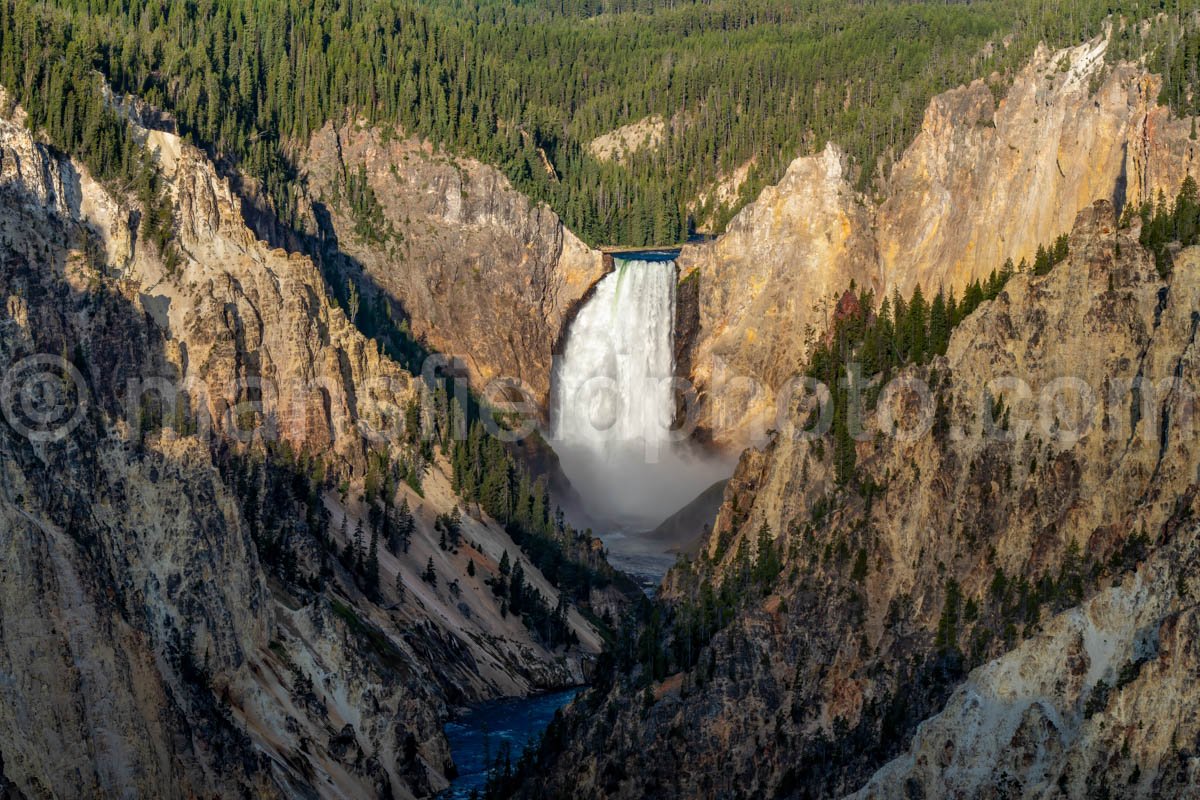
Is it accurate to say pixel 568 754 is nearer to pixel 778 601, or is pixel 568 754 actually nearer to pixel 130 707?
pixel 778 601

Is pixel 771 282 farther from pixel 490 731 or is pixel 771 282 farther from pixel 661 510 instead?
pixel 490 731

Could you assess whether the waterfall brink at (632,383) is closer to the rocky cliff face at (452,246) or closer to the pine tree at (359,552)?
the rocky cliff face at (452,246)

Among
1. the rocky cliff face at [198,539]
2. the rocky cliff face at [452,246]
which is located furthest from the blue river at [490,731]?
the rocky cliff face at [452,246]

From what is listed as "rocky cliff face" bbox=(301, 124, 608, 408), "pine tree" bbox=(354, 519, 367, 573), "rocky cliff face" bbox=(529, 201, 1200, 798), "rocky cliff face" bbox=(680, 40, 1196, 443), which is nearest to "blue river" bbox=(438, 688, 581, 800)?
"pine tree" bbox=(354, 519, 367, 573)

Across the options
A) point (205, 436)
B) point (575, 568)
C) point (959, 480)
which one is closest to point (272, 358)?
point (205, 436)

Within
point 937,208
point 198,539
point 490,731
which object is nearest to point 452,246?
point 937,208
